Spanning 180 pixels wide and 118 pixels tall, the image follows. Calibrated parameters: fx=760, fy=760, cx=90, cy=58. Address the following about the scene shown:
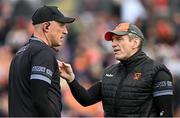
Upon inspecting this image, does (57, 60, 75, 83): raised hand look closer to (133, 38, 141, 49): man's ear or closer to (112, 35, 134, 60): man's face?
(112, 35, 134, 60): man's face

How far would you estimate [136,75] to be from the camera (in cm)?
816

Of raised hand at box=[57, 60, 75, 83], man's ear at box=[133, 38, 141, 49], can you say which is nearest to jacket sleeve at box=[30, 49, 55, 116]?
raised hand at box=[57, 60, 75, 83]

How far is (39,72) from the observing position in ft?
24.4

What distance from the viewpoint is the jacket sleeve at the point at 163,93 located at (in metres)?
7.99

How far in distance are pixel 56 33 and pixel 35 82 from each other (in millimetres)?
652

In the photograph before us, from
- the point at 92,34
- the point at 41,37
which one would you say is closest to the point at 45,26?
the point at 41,37

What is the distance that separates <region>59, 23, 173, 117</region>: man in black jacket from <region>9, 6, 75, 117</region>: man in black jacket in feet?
2.05

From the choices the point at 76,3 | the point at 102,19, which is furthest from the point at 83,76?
the point at 76,3

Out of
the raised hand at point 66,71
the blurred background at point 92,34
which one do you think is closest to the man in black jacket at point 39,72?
the raised hand at point 66,71

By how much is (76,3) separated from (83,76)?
493 cm

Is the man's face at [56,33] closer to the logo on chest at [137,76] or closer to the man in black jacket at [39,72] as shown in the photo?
the man in black jacket at [39,72]

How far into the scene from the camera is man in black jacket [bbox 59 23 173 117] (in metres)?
→ 8.03

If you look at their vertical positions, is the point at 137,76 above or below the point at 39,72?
below

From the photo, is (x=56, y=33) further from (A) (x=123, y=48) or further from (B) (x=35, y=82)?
(A) (x=123, y=48)
